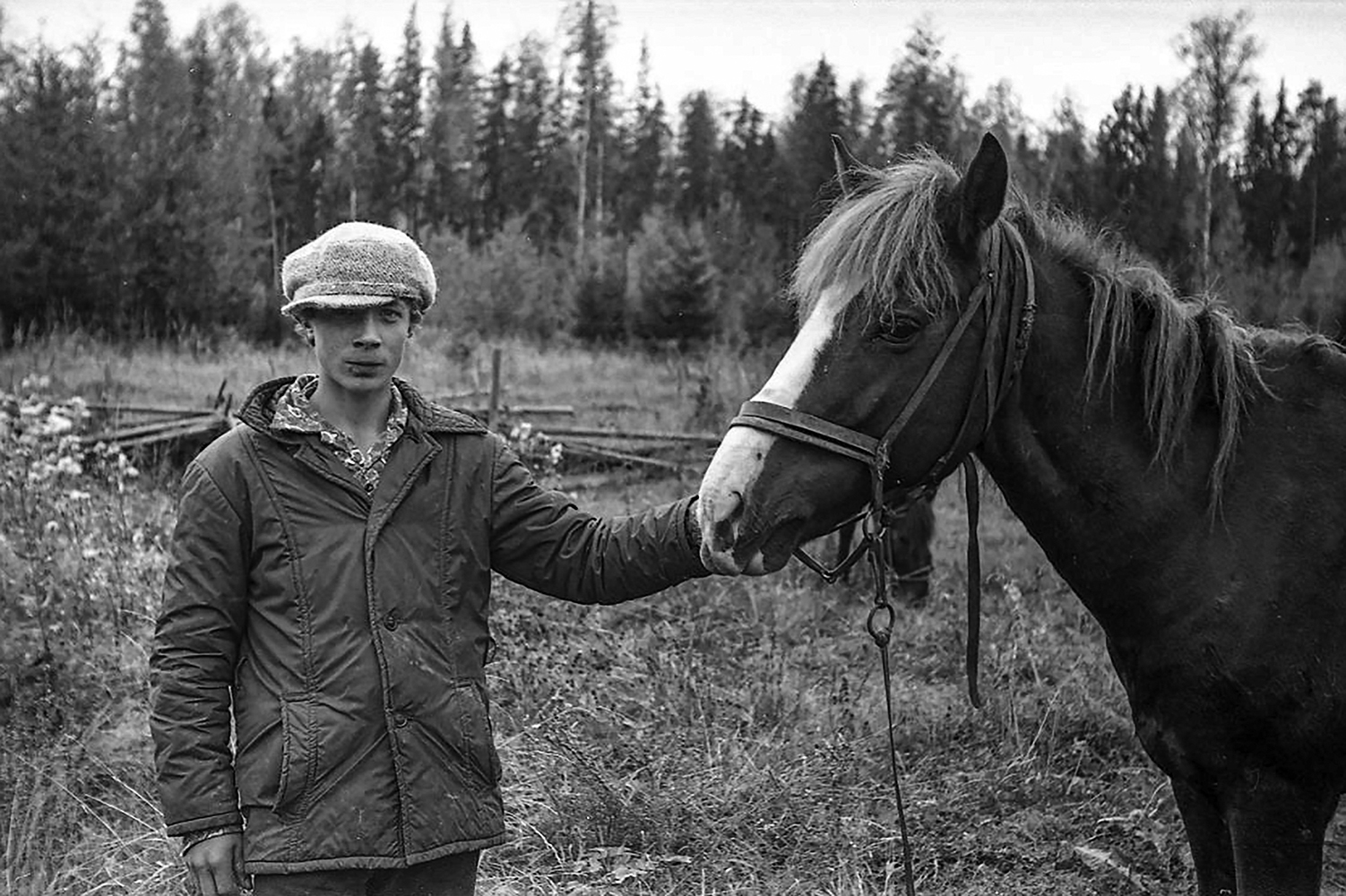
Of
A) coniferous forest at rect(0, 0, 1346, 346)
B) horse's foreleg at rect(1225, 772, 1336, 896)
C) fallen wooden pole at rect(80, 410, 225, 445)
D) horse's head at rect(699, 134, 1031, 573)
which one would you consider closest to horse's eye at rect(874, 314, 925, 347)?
horse's head at rect(699, 134, 1031, 573)

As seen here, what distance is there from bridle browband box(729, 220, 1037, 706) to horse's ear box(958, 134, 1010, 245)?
10 centimetres

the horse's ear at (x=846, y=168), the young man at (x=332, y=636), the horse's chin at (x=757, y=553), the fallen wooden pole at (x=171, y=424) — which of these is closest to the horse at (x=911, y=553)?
the horse's ear at (x=846, y=168)

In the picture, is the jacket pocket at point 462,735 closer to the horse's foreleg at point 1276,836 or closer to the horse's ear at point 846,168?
the horse's ear at point 846,168

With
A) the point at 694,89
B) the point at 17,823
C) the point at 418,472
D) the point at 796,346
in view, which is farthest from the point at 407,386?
the point at 694,89

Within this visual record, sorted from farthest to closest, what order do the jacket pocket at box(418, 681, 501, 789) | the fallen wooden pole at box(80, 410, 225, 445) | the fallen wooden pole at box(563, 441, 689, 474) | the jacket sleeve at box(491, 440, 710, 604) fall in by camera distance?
the fallen wooden pole at box(563, 441, 689, 474), the fallen wooden pole at box(80, 410, 225, 445), the jacket sleeve at box(491, 440, 710, 604), the jacket pocket at box(418, 681, 501, 789)

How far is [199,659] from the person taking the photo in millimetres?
2156

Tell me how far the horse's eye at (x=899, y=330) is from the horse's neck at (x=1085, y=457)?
0.35 m

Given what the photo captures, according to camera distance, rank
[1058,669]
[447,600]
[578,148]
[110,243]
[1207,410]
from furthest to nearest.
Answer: [578,148], [110,243], [1058,669], [1207,410], [447,600]

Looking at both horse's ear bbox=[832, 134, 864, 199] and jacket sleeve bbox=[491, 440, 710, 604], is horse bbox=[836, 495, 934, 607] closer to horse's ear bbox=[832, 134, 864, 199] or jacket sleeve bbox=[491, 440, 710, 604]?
horse's ear bbox=[832, 134, 864, 199]

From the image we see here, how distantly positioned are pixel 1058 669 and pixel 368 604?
441 cm

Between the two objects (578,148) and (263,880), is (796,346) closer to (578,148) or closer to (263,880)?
(263,880)

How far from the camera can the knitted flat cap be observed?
2207 mm

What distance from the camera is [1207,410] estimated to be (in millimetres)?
2670

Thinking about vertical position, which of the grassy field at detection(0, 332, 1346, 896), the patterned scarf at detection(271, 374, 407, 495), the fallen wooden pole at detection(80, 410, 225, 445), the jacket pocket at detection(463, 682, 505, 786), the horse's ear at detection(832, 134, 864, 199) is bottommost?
the grassy field at detection(0, 332, 1346, 896)
